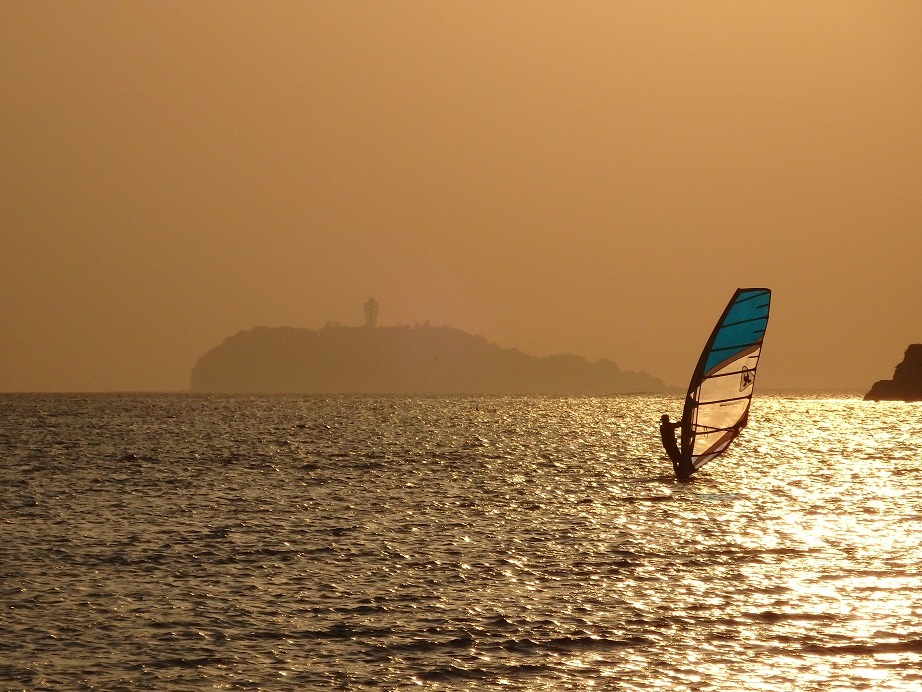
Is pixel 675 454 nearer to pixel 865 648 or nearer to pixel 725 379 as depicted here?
pixel 725 379

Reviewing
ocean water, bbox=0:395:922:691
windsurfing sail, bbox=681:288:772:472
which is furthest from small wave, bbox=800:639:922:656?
windsurfing sail, bbox=681:288:772:472

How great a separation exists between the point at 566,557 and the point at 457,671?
12.1 metres

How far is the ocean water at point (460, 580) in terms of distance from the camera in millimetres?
18672

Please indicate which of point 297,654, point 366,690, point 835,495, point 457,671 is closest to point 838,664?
point 457,671

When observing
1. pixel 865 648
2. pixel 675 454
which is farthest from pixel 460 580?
pixel 675 454

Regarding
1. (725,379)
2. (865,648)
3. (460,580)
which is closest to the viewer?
(865,648)

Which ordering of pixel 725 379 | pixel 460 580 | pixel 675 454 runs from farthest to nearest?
1. pixel 675 454
2. pixel 725 379
3. pixel 460 580

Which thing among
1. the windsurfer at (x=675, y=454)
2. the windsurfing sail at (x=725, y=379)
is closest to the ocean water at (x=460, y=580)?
the windsurfer at (x=675, y=454)

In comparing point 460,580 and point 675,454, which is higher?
point 675,454

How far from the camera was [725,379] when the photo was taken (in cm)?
5297

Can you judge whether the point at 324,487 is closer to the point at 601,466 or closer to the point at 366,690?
the point at 601,466

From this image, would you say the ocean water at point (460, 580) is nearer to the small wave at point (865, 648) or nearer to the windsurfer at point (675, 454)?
the small wave at point (865, 648)

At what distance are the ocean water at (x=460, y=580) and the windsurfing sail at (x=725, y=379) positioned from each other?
2.20 meters

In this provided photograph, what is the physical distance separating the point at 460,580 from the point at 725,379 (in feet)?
95.9
